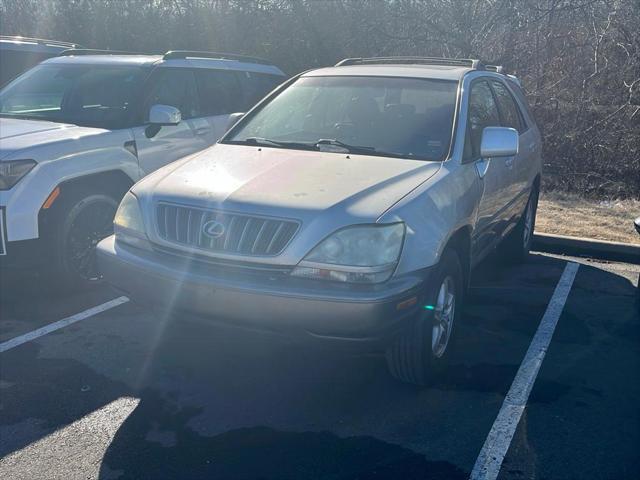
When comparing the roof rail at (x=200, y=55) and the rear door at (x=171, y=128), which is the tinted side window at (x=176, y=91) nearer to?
the rear door at (x=171, y=128)

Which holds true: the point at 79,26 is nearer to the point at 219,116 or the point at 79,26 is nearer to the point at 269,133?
the point at 219,116

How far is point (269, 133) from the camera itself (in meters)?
5.18

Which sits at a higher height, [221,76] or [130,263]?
[221,76]

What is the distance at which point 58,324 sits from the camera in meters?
5.21

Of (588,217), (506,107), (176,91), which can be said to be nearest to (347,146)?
(506,107)

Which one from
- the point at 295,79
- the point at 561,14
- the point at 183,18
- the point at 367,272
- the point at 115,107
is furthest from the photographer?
the point at 183,18

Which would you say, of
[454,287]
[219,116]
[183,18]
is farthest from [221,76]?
[183,18]

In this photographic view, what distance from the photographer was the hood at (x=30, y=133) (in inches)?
206

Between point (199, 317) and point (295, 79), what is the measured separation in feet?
8.47

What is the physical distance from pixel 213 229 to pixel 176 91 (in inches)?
132

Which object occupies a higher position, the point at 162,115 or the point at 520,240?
the point at 162,115

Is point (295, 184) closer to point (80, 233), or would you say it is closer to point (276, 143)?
point (276, 143)

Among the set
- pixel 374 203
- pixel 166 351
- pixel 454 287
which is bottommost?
pixel 166 351

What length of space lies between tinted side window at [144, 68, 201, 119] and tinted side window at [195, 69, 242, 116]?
0.13 meters
